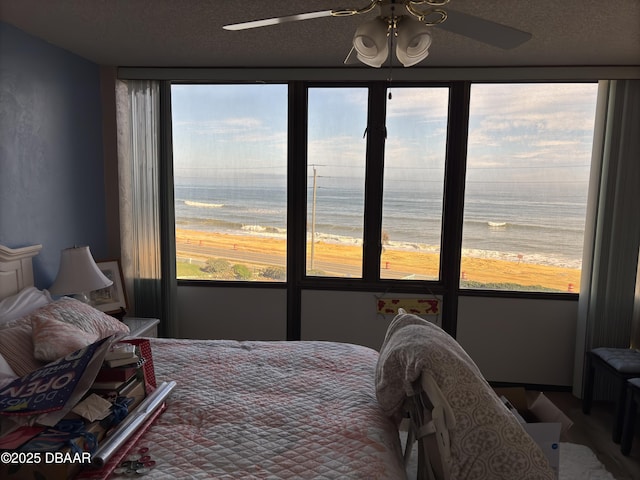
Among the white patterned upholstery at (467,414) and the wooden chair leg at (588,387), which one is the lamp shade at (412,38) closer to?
the white patterned upholstery at (467,414)

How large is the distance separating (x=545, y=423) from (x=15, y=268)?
288 centimetres

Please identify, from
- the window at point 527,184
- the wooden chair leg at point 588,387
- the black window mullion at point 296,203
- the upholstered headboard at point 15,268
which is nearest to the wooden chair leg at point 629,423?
the wooden chair leg at point 588,387

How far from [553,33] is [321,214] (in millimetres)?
1980

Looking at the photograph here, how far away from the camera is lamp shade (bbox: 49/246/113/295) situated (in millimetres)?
2621

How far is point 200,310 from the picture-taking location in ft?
12.0

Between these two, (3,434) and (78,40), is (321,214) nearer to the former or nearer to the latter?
(78,40)

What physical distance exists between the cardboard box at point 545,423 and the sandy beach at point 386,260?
1410mm

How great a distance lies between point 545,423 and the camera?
1.82m

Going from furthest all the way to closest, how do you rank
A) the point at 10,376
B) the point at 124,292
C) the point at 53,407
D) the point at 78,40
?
the point at 124,292 < the point at 78,40 < the point at 10,376 < the point at 53,407

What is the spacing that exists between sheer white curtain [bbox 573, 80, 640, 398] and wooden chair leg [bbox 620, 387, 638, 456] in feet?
2.41

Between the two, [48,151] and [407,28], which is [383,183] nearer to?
[407,28]

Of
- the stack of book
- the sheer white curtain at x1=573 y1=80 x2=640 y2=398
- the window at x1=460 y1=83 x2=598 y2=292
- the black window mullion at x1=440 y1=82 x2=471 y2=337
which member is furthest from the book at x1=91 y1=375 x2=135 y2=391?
the sheer white curtain at x1=573 y1=80 x2=640 y2=398

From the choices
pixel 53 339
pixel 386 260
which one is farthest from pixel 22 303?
pixel 386 260

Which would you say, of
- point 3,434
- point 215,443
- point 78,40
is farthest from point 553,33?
point 3,434
